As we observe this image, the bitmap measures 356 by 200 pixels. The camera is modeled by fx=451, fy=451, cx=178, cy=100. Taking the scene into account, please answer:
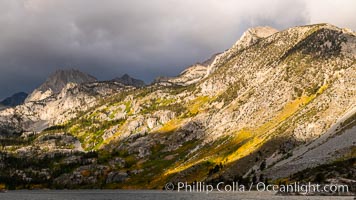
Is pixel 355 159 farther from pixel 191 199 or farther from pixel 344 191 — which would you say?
pixel 191 199

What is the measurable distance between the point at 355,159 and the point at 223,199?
255ft

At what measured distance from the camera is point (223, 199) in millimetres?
148250

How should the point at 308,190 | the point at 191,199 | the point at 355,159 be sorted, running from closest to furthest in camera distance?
the point at 191,199 → the point at 308,190 → the point at 355,159

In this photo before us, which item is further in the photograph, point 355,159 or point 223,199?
point 355,159

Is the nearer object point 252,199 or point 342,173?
point 252,199

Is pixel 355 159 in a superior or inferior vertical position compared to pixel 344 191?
A: superior

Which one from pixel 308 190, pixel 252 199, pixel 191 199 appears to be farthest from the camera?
pixel 308 190

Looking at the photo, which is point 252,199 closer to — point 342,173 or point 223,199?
point 223,199

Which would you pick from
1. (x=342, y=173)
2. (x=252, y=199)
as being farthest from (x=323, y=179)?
(x=252, y=199)

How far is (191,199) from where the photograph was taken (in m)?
156

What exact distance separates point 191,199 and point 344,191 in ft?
183

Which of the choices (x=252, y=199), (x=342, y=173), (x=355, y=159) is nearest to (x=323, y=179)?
(x=342, y=173)

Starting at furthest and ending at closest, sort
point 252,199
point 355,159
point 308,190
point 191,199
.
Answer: point 355,159
point 308,190
point 191,199
point 252,199

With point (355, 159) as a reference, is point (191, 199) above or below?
below
